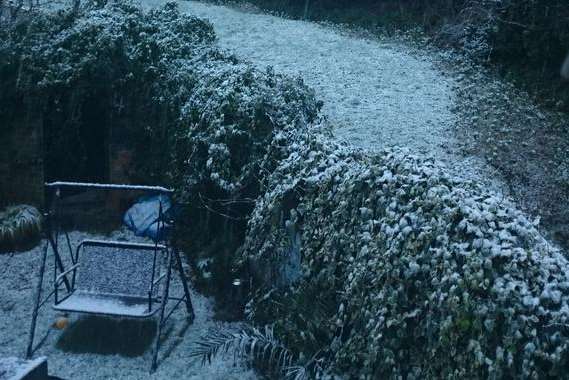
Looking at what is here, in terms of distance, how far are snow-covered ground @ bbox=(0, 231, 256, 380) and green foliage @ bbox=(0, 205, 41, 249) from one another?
→ 0.57 m

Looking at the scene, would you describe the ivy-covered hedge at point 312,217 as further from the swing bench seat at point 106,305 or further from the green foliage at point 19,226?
the green foliage at point 19,226

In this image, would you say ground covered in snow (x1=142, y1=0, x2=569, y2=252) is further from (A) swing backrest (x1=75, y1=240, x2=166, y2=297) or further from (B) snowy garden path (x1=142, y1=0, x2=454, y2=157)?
(A) swing backrest (x1=75, y1=240, x2=166, y2=297)

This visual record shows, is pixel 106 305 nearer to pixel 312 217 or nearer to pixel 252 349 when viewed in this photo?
pixel 252 349

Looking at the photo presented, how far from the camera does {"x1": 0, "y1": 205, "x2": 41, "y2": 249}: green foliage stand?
702 cm

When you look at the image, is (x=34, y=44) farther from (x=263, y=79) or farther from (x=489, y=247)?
(x=489, y=247)

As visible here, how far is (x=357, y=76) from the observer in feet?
30.9

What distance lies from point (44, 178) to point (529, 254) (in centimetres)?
641

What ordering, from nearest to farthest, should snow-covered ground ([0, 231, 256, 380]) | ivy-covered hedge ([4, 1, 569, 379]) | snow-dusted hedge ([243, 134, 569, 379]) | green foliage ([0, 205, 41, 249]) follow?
1. snow-dusted hedge ([243, 134, 569, 379])
2. ivy-covered hedge ([4, 1, 569, 379])
3. snow-covered ground ([0, 231, 256, 380])
4. green foliage ([0, 205, 41, 249])

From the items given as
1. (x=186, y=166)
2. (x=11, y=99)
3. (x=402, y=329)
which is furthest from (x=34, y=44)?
(x=402, y=329)

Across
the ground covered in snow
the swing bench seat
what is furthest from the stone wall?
the ground covered in snow

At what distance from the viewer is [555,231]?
5379mm

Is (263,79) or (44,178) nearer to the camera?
(263,79)

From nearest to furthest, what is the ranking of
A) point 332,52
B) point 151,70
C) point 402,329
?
point 402,329 < point 151,70 < point 332,52

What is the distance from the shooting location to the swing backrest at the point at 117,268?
213 inches
